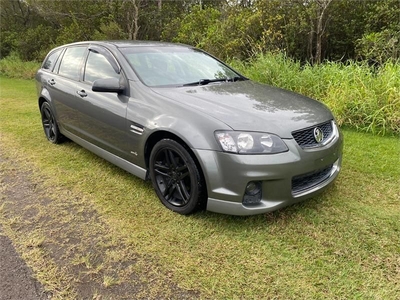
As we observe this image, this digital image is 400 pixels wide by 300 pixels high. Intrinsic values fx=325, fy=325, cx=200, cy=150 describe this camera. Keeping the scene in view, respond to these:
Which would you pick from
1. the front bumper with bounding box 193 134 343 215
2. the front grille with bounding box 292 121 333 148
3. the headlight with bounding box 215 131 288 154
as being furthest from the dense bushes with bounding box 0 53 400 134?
the headlight with bounding box 215 131 288 154

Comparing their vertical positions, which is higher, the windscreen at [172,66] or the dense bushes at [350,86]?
the windscreen at [172,66]

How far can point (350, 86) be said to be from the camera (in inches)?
219

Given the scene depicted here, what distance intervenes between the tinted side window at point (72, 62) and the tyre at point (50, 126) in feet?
2.18

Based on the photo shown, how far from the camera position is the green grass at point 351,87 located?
503 cm

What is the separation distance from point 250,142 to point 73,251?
1569 millimetres

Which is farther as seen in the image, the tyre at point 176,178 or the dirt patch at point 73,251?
the tyre at point 176,178

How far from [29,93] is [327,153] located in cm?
1000

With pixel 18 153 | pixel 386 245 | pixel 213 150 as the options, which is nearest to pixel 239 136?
pixel 213 150

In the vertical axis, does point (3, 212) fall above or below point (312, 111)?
below

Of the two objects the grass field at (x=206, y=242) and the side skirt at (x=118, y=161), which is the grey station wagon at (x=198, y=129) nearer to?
the side skirt at (x=118, y=161)

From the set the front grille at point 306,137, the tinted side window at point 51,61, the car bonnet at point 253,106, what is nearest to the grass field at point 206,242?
the front grille at point 306,137

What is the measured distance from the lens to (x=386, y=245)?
2.43 metres

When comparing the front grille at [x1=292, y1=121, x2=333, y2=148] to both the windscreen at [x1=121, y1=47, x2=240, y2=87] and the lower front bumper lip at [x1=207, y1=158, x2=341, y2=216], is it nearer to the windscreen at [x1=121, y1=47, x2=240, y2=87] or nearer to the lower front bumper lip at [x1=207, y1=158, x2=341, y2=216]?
the lower front bumper lip at [x1=207, y1=158, x2=341, y2=216]

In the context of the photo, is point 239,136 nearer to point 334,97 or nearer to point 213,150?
point 213,150
